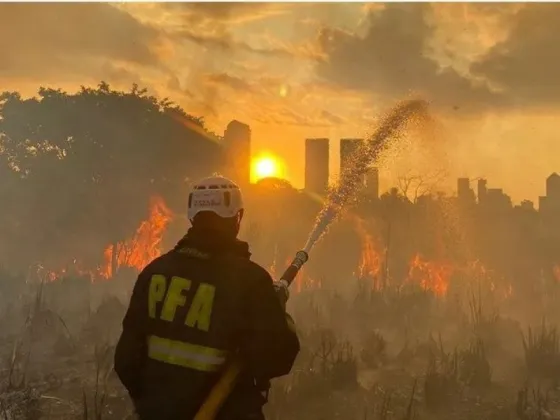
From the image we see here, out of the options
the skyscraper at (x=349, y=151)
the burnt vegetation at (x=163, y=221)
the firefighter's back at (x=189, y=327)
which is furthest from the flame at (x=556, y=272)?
the firefighter's back at (x=189, y=327)

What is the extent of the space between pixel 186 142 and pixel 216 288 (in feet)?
67.1

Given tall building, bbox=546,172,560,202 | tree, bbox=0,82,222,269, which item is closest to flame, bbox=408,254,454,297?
tall building, bbox=546,172,560,202

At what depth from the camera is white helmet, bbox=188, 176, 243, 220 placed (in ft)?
8.20

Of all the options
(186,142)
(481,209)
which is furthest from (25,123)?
(481,209)

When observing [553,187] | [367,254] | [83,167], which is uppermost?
[83,167]

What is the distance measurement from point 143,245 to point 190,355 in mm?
20444

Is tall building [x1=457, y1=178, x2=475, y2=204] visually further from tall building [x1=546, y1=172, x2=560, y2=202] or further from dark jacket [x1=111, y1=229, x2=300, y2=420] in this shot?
dark jacket [x1=111, y1=229, x2=300, y2=420]

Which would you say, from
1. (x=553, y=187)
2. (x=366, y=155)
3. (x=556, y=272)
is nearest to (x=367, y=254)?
(x=556, y=272)

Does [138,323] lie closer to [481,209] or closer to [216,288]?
[216,288]

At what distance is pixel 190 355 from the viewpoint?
2361 mm

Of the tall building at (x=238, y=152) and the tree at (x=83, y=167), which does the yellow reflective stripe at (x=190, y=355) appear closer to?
the tree at (x=83, y=167)

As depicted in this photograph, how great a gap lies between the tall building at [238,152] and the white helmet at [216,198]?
19625 mm

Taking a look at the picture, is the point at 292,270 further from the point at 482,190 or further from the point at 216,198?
the point at 482,190

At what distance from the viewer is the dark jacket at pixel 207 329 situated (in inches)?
91.8
